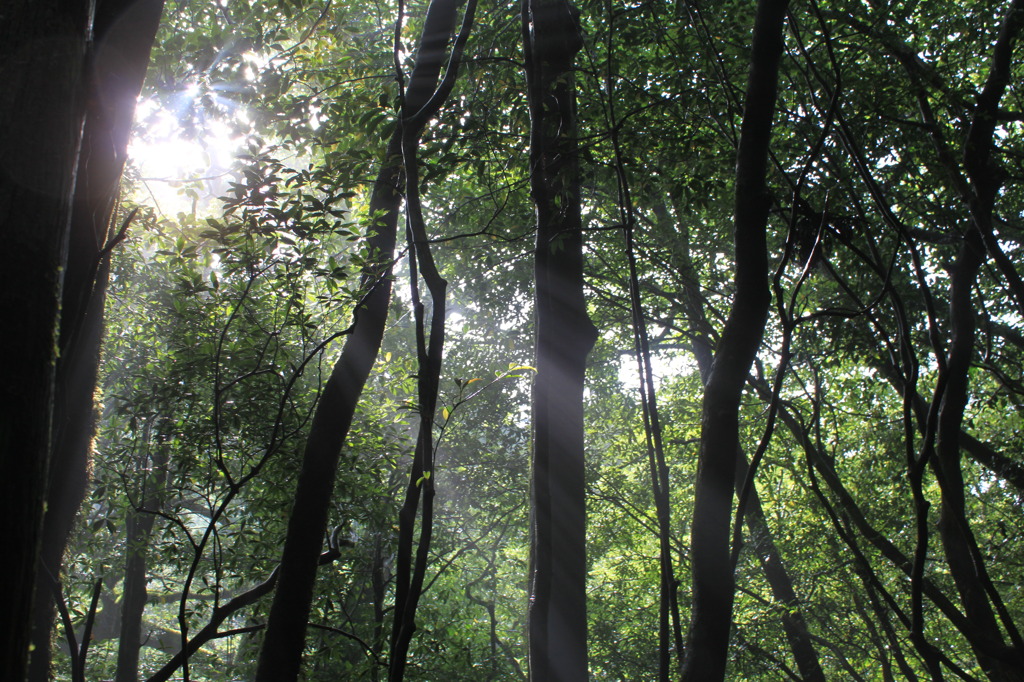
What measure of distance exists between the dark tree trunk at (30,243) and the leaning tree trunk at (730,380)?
1406 millimetres

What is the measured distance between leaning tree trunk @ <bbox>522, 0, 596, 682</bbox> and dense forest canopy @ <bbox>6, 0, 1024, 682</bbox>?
0.02 metres

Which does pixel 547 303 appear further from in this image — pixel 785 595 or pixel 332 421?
pixel 785 595

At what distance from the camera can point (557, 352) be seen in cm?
362

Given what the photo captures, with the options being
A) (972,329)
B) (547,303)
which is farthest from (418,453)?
(972,329)

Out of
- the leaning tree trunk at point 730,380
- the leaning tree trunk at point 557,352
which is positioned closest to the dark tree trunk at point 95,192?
the leaning tree trunk at point 557,352

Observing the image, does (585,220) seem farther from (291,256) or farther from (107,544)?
(107,544)

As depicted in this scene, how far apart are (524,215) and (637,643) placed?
22.2 ft

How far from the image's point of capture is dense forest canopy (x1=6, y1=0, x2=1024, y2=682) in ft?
5.56

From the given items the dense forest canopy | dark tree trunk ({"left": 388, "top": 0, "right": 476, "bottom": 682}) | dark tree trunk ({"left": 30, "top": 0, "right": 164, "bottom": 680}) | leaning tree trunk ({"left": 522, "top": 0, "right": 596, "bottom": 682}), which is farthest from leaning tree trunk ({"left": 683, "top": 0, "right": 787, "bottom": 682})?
dark tree trunk ({"left": 30, "top": 0, "right": 164, "bottom": 680})

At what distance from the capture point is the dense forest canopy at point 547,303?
5.56ft

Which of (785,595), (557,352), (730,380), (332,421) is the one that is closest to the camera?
(730,380)

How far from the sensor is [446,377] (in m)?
11.6

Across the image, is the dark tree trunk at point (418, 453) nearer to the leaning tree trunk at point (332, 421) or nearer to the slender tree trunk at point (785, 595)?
the leaning tree trunk at point (332, 421)

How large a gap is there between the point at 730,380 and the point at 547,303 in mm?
1094
